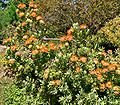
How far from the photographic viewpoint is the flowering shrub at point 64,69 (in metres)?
6.55

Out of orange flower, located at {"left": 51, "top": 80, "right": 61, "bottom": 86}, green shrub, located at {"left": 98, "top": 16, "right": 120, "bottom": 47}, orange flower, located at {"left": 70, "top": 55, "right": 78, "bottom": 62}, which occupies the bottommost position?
orange flower, located at {"left": 51, "top": 80, "right": 61, "bottom": 86}

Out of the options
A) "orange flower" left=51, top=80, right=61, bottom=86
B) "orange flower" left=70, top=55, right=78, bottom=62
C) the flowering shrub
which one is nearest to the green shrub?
the flowering shrub

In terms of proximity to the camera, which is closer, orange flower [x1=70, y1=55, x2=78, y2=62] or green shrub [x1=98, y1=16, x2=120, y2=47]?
orange flower [x1=70, y1=55, x2=78, y2=62]

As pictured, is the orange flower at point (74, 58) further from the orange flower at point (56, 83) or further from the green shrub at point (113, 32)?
the green shrub at point (113, 32)

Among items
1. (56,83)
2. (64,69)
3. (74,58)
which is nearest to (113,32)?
(64,69)

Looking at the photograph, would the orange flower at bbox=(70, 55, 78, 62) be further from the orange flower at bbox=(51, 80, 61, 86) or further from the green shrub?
the green shrub

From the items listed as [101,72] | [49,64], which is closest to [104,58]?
[101,72]

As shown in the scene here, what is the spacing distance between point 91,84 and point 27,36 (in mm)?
1805

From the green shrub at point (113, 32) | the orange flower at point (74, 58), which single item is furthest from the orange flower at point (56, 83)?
the green shrub at point (113, 32)

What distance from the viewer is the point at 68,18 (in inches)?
527

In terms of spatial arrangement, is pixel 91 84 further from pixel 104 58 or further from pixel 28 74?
pixel 28 74

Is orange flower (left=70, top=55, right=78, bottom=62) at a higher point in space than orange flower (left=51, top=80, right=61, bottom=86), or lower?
higher

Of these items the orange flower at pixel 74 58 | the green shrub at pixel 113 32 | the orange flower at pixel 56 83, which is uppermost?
the green shrub at pixel 113 32

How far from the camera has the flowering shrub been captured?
21.5 feet
